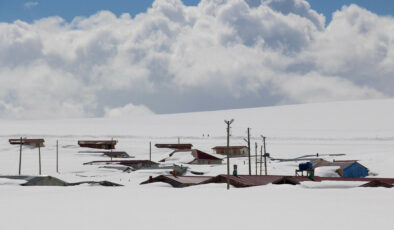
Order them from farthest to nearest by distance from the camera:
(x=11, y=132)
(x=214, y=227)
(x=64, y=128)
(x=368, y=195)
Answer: (x=64, y=128) → (x=11, y=132) → (x=368, y=195) → (x=214, y=227)

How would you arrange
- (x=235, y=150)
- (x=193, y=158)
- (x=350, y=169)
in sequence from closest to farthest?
(x=350, y=169) < (x=193, y=158) < (x=235, y=150)

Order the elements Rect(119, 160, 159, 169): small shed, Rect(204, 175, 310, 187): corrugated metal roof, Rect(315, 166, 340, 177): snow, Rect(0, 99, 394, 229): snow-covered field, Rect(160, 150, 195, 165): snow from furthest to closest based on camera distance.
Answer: Rect(160, 150, 195, 165): snow, Rect(119, 160, 159, 169): small shed, Rect(315, 166, 340, 177): snow, Rect(204, 175, 310, 187): corrugated metal roof, Rect(0, 99, 394, 229): snow-covered field

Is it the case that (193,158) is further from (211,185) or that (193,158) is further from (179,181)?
(211,185)

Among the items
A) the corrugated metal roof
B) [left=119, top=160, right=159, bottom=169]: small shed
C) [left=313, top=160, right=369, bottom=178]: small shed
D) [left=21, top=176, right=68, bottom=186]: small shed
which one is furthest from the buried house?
the corrugated metal roof

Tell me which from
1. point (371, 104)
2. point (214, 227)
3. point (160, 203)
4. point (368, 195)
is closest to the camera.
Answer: point (214, 227)

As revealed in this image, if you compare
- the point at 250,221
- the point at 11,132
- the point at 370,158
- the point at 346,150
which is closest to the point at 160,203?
the point at 250,221

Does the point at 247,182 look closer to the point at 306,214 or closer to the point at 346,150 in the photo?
the point at 306,214

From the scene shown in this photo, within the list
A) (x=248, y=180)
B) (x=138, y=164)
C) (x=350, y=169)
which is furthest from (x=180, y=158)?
(x=248, y=180)

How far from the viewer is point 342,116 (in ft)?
472

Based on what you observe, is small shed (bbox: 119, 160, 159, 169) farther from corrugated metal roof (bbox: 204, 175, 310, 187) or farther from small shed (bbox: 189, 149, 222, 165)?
corrugated metal roof (bbox: 204, 175, 310, 187)

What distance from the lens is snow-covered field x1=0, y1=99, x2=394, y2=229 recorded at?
19469 millimetres

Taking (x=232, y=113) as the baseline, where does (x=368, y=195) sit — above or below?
below

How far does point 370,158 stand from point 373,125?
202 feet

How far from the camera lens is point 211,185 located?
3956 centimetres
